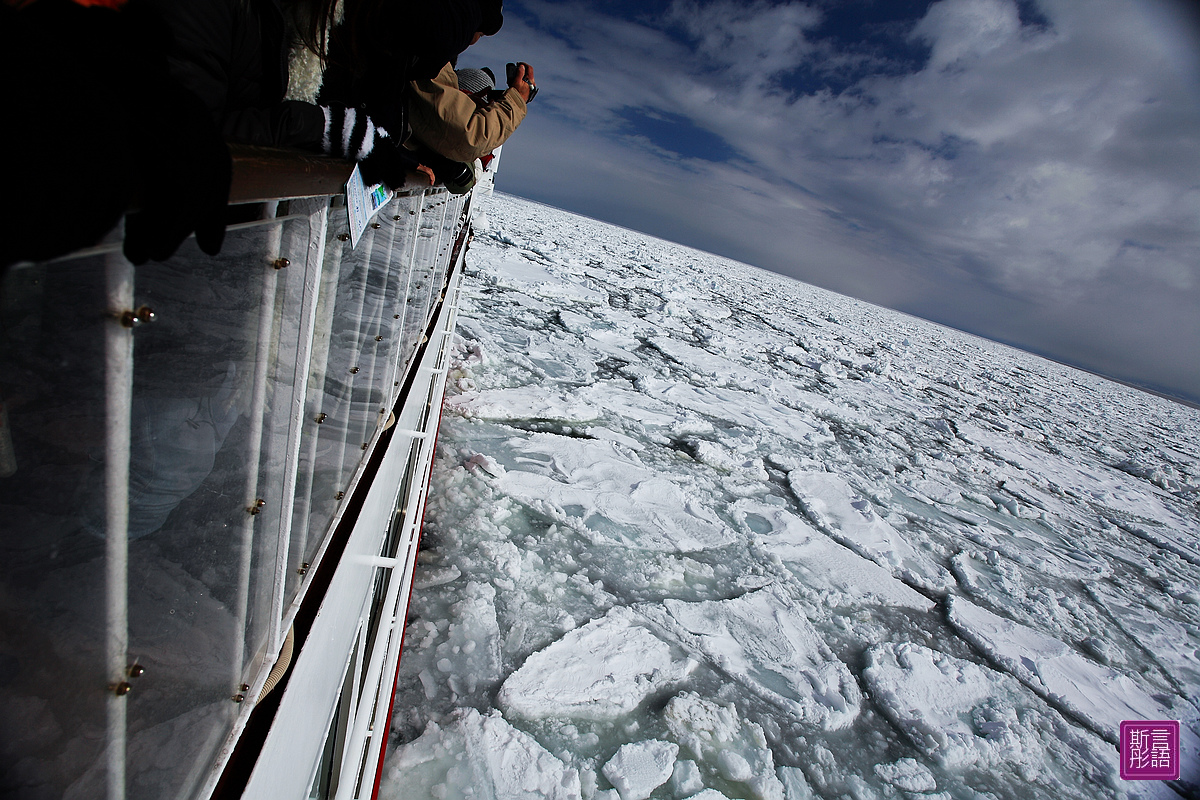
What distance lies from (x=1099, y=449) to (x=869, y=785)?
522 inches

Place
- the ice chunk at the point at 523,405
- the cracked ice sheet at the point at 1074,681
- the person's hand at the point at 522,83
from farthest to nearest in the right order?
the ice chunk at the point at 523,405 → the cracked ice sheet at the point at 1074,681 → the person's hand at the point at 522,83

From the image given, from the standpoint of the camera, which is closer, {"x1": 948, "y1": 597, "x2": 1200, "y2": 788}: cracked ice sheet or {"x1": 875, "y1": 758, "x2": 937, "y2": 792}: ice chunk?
{"x1": 875, "y1": 758, "x2": 937, "y2": 792}: ice chunk

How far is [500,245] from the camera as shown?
49.8 feet

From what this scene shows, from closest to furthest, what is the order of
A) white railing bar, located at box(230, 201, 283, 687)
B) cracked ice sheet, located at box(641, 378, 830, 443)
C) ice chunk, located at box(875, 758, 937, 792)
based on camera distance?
white railing bar, located at box(230, 201, 283, 687) → ice chunk, located at box(875, 758, 937, 792) → cracked ice sheet, located at box(641, 378, 830, 443)

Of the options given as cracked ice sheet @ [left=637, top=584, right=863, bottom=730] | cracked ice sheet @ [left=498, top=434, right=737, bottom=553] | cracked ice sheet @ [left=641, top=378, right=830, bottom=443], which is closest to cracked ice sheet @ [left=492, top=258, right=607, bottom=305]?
cracked ice sheet @ [left=641, top=378, right=830, bottom=443]

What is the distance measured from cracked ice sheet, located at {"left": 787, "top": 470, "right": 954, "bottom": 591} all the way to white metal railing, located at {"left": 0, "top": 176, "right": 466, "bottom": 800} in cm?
430

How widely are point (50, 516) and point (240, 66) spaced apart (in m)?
0.94

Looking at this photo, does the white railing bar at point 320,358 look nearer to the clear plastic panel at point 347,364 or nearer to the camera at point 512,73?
the clear plastic panel at point 347,364

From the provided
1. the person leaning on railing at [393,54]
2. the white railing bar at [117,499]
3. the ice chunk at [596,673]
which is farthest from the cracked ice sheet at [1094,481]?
the white railing bar at [117,499]

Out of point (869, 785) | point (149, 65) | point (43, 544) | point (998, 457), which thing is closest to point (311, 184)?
point (149, 65)

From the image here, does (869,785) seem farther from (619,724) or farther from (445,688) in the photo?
(445,688)

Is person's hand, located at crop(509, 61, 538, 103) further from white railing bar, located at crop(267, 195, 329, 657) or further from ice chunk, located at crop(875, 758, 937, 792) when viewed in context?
ice chunk, located at crop(875, 758, 937, 792)

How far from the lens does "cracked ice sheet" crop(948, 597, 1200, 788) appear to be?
3244mm

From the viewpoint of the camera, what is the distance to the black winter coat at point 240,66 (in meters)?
0.90
